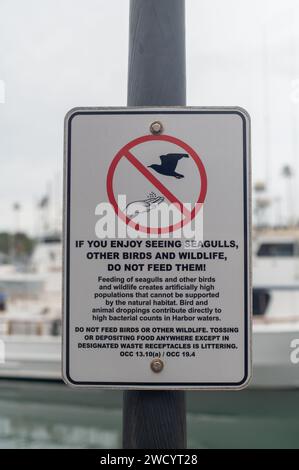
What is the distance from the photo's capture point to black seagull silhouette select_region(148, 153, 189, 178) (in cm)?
117

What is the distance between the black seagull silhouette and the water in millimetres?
7467

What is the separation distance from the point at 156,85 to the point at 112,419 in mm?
8827

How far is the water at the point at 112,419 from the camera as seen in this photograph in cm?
822

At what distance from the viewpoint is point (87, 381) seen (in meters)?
1.19

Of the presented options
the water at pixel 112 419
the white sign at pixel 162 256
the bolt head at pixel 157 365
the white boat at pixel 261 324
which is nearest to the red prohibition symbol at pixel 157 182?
the white sign at pixel 162 256

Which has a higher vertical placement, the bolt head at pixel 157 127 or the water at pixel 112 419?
the bolt head at pixel 157 127

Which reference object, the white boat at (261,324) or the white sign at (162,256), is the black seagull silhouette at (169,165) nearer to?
the white sign at (162,256)

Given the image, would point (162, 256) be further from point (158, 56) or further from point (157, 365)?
point (158, 56)

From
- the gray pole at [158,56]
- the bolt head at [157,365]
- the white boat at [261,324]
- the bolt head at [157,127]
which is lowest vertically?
the white boat at [261,324]

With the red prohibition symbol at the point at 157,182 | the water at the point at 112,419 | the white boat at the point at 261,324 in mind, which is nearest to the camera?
the red prohibition symbol at the point at 157,182

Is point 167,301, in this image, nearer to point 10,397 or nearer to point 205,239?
point 205,239

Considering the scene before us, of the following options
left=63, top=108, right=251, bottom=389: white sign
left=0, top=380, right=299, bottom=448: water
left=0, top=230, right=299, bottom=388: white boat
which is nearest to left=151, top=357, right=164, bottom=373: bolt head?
left=63, top=108, right=251, bottom=389: white sign
